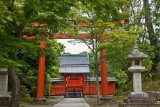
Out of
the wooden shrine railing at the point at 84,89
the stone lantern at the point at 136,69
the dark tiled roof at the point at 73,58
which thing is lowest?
the wooden shrine railing at the point at 84,89

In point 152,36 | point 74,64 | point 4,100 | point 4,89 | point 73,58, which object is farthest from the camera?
point 73,58

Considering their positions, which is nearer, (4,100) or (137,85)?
(4,100)

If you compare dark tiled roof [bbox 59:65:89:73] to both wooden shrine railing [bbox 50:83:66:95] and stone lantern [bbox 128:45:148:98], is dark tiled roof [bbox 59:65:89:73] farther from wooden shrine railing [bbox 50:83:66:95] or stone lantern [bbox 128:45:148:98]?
stone lantern [bbox 128:45:148:98]

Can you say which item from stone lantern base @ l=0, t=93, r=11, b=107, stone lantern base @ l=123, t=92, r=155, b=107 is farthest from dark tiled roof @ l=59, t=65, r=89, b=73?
stone lantern base @ l=123, t=92, r=155, b=107

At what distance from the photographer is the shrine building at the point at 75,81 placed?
2823 cm

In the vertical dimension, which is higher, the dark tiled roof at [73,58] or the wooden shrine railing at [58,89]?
the dark tiled roof at [73,58]

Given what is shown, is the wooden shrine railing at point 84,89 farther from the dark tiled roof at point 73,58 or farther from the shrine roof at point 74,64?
the dark tiled roof at point 73,58

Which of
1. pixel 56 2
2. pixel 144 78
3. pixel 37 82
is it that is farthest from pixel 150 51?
pixel 56 2

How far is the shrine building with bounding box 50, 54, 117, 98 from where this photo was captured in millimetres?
28234

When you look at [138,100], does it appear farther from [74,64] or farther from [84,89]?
[74,64]

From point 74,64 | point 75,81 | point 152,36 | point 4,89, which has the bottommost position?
point 4,89

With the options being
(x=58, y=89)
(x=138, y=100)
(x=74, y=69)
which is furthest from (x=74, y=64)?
(x=138, y=100)

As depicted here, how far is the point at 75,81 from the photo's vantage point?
30.0 meters

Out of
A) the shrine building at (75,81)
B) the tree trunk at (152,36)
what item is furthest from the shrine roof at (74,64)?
the tree trunk at (152,36)
